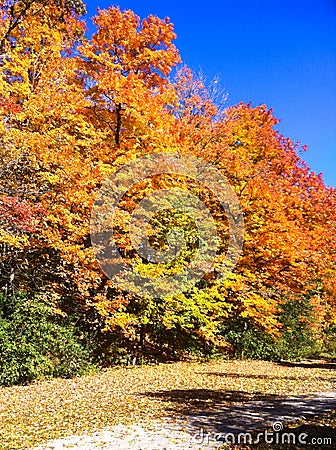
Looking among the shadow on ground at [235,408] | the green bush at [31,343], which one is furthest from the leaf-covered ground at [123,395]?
the green bush at [31,343]

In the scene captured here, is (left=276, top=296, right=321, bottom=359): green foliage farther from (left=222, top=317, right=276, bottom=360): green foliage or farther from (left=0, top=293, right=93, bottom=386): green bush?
(left=0, top=293, right=93, bottom=386): green bush

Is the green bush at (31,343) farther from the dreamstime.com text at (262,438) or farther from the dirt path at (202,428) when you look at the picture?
the dreamstime.com text at (262,438)

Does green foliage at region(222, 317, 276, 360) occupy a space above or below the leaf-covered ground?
above

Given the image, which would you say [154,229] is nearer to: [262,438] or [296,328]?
[262,438]

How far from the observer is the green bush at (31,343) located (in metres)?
12.8

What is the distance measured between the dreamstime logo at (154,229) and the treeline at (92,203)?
150mm

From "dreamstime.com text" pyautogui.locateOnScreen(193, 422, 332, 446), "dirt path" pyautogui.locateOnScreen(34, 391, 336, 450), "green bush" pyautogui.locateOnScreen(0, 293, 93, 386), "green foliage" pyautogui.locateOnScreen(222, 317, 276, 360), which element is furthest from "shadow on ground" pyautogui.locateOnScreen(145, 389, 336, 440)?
"green foliage" pyautogui.locateOnScreen(222, 317, 276, 360)

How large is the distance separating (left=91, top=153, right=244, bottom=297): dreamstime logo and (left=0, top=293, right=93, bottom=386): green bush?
247 centimetres

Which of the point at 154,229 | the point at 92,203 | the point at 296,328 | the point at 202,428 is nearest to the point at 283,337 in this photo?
the point at 296,328

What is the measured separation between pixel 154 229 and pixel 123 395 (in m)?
6.32

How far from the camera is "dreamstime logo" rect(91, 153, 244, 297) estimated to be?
1473cm

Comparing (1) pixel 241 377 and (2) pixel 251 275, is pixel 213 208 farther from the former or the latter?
(1) pixel 241 377

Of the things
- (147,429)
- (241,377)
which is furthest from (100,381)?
(147,429)

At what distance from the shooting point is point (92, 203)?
14.3 m
